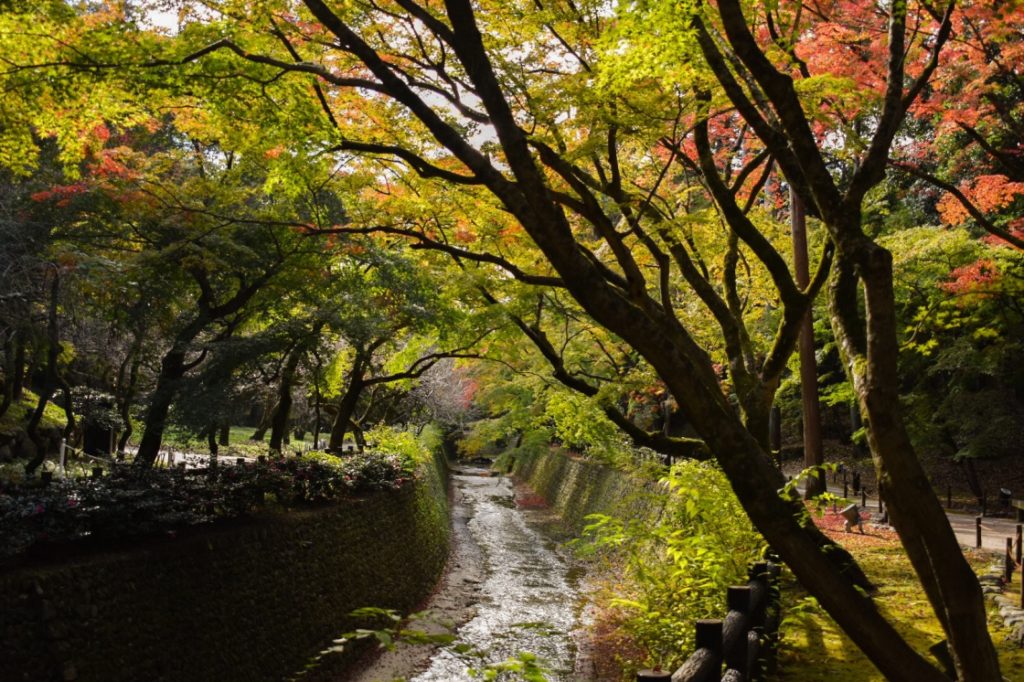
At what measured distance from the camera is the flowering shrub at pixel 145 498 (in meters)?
6.93

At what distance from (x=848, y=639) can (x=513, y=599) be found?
8.53 m

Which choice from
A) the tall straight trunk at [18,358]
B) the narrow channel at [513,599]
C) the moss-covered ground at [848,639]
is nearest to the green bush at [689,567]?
the moss-covered ground at [848,639]

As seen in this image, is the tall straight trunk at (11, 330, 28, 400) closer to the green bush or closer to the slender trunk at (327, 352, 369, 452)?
the slender trunk at (327, 352, 369, 452)

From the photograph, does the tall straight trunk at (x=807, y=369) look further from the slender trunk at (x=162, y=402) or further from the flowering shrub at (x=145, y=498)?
the slender trunk at (x=162, y=402)

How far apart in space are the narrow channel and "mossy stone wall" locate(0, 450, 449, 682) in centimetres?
181

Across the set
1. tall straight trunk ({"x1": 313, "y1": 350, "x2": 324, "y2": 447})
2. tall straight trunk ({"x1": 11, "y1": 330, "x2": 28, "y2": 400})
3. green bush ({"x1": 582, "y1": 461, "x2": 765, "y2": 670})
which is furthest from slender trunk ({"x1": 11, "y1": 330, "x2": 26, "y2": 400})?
green bush ({"x1": 582, "y1": 461, "x2": 765, "y2": 670})

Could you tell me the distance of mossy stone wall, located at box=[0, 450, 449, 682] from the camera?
6414 millimetres

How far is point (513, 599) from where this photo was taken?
49.4 ft

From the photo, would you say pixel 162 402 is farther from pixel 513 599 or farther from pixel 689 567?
pixel 689 567

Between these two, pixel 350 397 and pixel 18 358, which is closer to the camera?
pixel 350 397

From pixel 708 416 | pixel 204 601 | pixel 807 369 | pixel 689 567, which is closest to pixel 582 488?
pixel 807 369

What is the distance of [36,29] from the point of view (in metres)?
6.86

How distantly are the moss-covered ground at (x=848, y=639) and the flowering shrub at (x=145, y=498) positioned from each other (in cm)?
666

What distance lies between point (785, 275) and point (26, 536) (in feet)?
24.5
